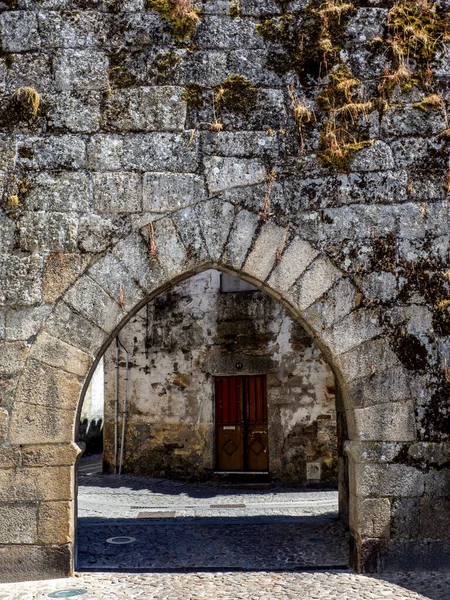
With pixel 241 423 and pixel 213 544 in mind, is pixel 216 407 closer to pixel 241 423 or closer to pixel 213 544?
pixel 241 423

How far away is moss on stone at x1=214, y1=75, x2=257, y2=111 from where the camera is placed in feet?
15.1

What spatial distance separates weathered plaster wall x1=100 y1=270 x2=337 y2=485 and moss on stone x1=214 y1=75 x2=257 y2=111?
5683 millimetres

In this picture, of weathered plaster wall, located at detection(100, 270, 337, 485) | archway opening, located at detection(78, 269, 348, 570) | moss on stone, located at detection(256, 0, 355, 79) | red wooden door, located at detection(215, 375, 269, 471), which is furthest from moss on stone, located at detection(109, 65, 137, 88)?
red wooden door, located at detection(215, 375, 269, 471)

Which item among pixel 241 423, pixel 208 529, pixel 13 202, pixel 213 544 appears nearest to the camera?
pixel 13 202

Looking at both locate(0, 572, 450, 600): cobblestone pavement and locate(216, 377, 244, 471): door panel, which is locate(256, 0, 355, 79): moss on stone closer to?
locate(0, 572, 450, 600): cobblestone pavement

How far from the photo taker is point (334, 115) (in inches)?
181

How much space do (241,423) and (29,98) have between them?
6837 mm

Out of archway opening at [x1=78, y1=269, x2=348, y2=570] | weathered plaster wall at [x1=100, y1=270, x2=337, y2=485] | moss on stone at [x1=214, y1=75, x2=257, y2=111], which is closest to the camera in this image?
moss on stone at [x1=214, y1=75, x2=257, y2=111]

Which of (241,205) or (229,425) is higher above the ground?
(241,205)

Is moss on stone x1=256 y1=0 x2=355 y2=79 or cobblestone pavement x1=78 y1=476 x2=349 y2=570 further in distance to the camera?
cobblestone pavement x1=78 y1=476 x2=349 y2=570

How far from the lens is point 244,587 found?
409cm

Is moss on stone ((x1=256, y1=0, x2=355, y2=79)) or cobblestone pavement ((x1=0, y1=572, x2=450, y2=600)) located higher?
moss on stone ((x1=256, y1=0, x2=355, y2=79))

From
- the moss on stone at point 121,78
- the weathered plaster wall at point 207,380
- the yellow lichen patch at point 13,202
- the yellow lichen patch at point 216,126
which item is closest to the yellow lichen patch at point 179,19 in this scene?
the moss on stone at point 121,78

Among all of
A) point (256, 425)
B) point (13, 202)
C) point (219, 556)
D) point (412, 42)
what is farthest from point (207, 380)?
point (412, 42)
